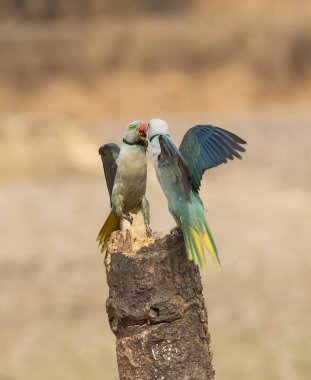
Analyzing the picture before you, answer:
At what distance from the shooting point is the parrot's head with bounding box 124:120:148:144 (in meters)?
7.52

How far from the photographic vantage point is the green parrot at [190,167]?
7.11 meters

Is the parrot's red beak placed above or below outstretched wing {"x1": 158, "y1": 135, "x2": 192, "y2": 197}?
above

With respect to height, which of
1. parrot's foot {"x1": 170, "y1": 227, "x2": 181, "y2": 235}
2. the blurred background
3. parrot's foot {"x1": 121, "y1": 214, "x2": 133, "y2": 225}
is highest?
the blurred background

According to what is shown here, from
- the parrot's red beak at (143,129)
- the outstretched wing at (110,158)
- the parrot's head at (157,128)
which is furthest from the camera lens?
the outstretched wing at (110,158)

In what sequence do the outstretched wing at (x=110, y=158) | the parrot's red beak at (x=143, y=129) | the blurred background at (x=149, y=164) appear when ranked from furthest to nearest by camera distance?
the blurred background at (x=149, y=164), the outstretched wing at (x=110, y=158), the parrot's red beak at (x=143, y=129)

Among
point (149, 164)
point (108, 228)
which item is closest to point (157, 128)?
point (108, 228)

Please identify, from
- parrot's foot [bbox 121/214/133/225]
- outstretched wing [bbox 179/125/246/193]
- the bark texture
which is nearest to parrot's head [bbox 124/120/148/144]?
outstretched wing [bbox 179/125/246/193]

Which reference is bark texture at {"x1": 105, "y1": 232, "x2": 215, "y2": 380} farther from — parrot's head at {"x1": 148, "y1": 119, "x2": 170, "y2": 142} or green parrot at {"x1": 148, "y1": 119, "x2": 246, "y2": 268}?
parrot's head at {"x1": 148, "y1": 119, "x2": 170, "y2": 142}

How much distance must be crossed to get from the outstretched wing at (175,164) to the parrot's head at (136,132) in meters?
0.32

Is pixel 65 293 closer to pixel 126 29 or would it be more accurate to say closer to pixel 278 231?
pixel 278 231

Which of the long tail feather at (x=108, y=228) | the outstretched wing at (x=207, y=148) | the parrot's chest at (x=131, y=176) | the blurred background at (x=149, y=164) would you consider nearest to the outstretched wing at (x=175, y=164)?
the outstretched wing at (x=207, y=148)

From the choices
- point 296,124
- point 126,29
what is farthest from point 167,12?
point 296,124

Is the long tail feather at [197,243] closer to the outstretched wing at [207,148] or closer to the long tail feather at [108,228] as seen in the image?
the outstretched wing at [207,148]

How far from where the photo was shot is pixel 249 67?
42406 mm
